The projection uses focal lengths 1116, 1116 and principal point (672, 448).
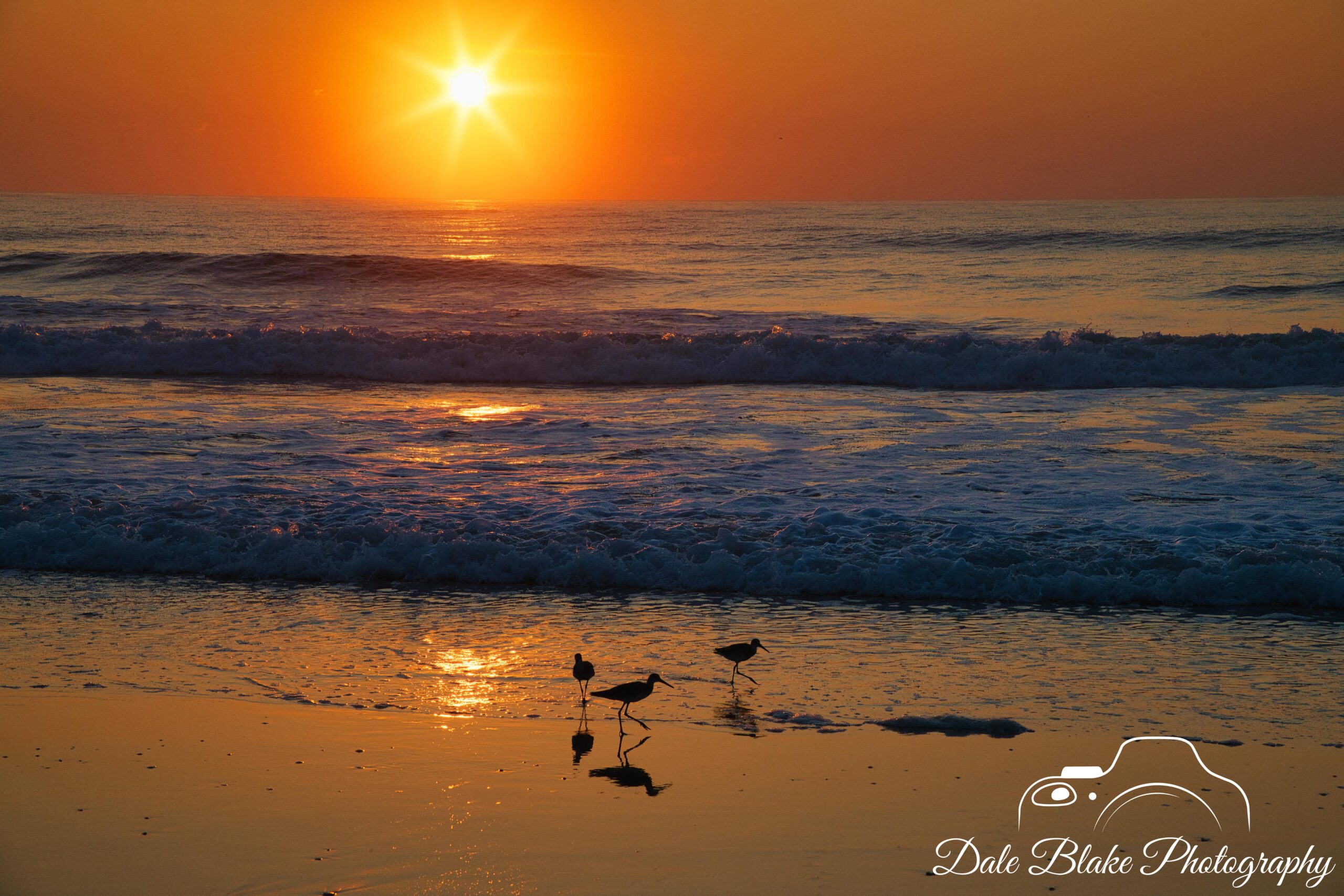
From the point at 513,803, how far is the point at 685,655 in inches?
89.2

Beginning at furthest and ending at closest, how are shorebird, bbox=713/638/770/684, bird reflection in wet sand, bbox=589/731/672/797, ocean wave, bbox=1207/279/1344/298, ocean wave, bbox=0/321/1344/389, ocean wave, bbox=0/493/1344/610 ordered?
ocean wave, bbox=1207/279/1344/298 → ocean wave, bbox=0/321/1344/389 → ocean wave, bbox=0/493/1344/610 → shorebird, bbox=713/638/770/684 → bird reflection in wet sand, bbox=589/731/672/797

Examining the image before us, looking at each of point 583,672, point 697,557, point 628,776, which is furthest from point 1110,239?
point 628,776

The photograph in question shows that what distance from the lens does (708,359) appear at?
2108 cm

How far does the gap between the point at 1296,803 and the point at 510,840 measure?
3472mm

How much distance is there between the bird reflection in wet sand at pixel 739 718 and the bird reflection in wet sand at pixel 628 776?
2.14 feet

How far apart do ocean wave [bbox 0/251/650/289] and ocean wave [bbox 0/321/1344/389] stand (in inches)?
473

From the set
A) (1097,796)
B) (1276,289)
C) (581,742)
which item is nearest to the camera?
(1097,796)

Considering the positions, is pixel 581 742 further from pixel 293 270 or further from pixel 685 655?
pixel 293 270

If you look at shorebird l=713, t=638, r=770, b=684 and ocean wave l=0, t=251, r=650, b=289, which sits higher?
ocean wave l=0, t=251, r=650, b=289

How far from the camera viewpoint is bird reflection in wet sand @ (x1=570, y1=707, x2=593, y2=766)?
5.55m

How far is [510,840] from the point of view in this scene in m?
4.64

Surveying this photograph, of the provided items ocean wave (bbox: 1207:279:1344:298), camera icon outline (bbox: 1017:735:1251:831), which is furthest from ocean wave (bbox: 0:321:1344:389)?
camera icon outline (bbox: 1017:735:1251:831)

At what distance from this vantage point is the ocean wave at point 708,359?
1983 cm

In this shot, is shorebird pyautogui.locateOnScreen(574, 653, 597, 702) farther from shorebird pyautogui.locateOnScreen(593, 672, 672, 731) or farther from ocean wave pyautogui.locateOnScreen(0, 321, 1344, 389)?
ocean wave pyautogui.locateOnScreen(0, 321, 1344, 389)
